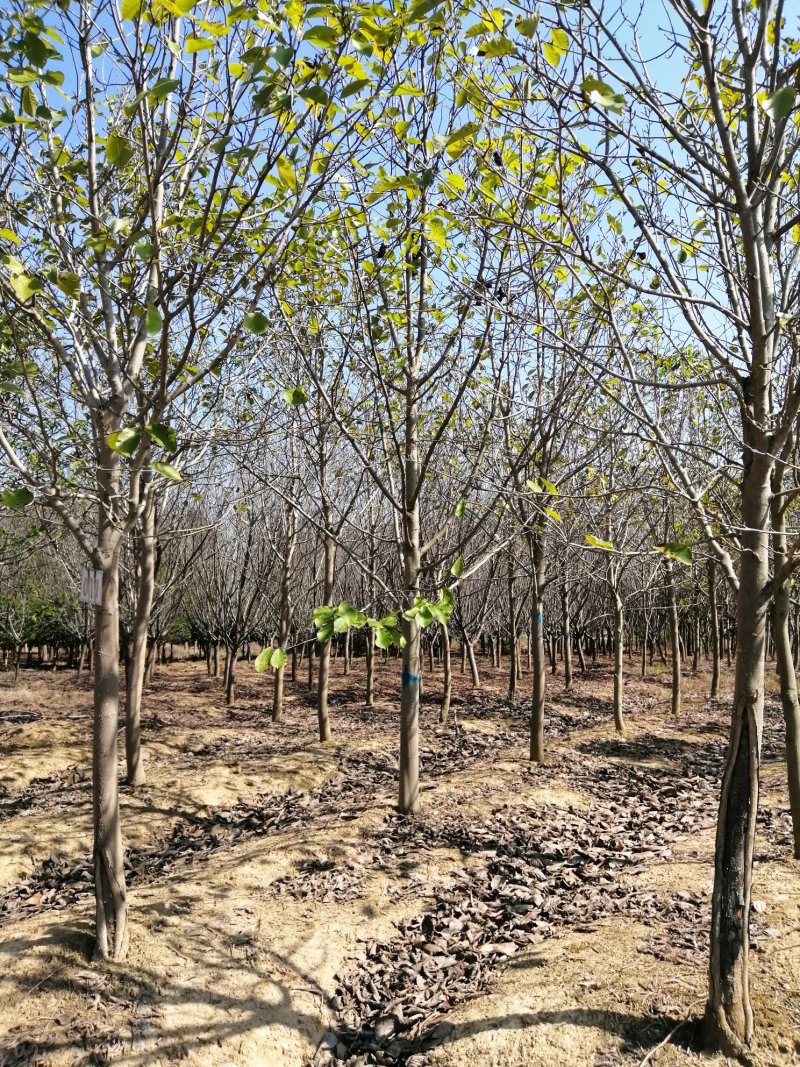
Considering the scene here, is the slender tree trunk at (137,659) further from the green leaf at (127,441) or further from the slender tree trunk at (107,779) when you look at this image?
the green leaf at (127,441)

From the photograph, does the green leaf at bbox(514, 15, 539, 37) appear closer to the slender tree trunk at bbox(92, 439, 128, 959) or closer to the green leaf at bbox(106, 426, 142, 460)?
the green leaf at bbox(106, 426, 142, 460)

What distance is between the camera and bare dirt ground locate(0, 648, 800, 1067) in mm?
3047

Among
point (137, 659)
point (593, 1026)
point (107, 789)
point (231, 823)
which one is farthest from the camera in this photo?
point (137, 659)

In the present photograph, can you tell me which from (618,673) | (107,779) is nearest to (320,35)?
(107,779)

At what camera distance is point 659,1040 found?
2812 mm

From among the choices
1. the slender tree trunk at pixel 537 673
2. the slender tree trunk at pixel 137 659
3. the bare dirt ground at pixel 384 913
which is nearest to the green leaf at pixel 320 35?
the bare dirt ground at pixel 384 913

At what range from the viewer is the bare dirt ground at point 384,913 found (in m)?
3.05

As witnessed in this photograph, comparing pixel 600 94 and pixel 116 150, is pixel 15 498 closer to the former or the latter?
pixel 116 150

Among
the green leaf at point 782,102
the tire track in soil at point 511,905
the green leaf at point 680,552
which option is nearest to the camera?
the green leaf at point 782,102

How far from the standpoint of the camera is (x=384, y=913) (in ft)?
14.0

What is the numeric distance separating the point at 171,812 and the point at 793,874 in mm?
5135

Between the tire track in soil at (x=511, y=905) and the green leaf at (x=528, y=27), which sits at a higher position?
the green leaf at (x=528, y=27)

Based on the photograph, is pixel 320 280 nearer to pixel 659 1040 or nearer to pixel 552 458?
pixel 552 458

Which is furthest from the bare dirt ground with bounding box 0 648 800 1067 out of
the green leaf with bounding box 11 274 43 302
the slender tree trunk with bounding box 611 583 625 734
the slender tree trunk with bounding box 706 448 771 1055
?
the green leaf with bounding box 11 274 43 302
